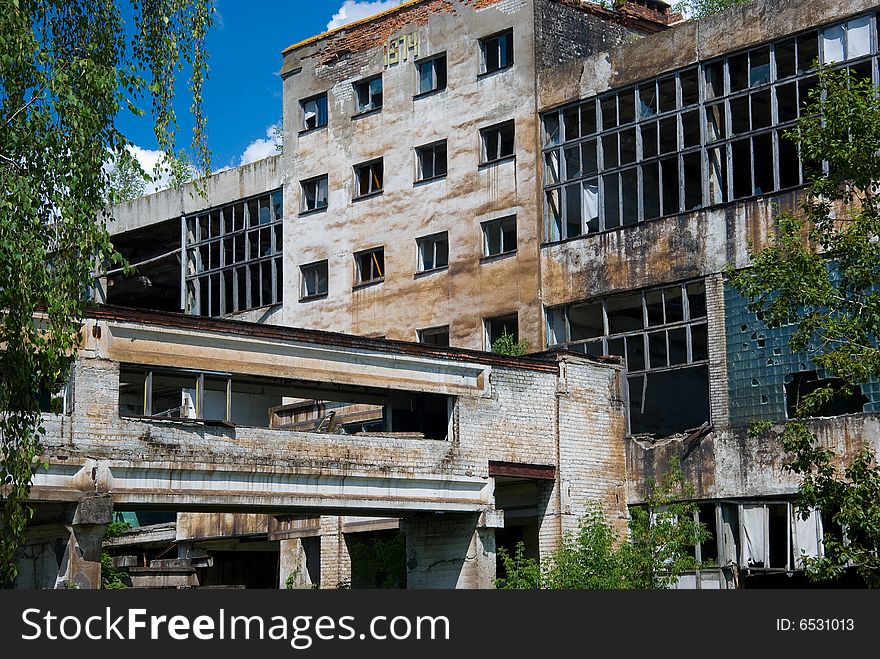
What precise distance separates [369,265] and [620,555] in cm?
1551

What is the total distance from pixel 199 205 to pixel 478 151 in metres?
12.1

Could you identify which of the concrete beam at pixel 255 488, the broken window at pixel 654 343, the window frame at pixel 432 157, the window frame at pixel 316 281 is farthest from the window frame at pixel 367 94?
A: the concrete beam at pixel 255 488

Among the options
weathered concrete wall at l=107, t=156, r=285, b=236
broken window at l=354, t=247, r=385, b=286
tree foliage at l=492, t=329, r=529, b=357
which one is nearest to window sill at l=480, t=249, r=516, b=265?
tree foliage at l=492, t=329, r=529, b=357

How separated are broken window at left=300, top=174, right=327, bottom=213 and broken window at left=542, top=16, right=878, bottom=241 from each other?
8435 millimetres

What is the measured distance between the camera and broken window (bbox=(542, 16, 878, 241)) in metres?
32.2

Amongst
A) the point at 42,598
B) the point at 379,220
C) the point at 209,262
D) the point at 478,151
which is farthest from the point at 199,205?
the point at 42,598

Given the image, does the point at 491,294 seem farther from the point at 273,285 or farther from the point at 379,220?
the point at 273,285

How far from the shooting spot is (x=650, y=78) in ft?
115

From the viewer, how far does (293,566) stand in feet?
123

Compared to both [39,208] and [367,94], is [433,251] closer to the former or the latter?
[367,94]

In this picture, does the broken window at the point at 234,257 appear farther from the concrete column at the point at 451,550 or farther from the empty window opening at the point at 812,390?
the empty window opening at the point at 812,390

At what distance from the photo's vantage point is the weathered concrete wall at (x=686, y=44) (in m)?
32.2

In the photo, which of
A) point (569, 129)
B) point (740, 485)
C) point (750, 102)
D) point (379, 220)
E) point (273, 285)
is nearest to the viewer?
point (740, 485)

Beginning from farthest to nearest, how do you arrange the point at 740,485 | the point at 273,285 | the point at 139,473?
the point at 273,285 < the point at 740,485 < the point at 139,473
